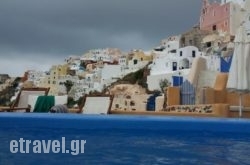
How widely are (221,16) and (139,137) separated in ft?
206

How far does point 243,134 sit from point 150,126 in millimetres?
1148

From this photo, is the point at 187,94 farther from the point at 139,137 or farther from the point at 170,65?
the point at 170,65

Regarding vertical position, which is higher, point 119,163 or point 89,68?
point 89,68

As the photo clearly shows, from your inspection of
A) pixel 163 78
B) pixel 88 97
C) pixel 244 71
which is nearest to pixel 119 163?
pixel 88 97

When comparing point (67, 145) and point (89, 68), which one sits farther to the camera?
point (89, 68)

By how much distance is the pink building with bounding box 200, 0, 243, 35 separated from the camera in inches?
2464

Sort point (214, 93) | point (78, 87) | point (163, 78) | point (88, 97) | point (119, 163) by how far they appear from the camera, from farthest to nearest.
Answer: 1. point (78, 87)
2. point (163, 78)
3. point (214, 93)
4. point (88, 97)
5. point (119, 163)

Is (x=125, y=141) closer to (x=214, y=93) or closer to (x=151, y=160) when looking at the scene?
(x=151, y=160)

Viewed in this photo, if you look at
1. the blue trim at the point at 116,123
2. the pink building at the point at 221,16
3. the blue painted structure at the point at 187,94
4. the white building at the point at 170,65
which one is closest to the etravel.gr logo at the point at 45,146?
the blue trim at the point at 116,123

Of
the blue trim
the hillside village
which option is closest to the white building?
the hillside village

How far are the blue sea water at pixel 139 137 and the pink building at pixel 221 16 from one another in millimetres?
58175

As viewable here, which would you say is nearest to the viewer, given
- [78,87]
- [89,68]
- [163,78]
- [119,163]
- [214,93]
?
[119,163]

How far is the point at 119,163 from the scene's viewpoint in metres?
5.13

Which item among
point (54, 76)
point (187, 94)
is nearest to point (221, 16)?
point (54, 76)
